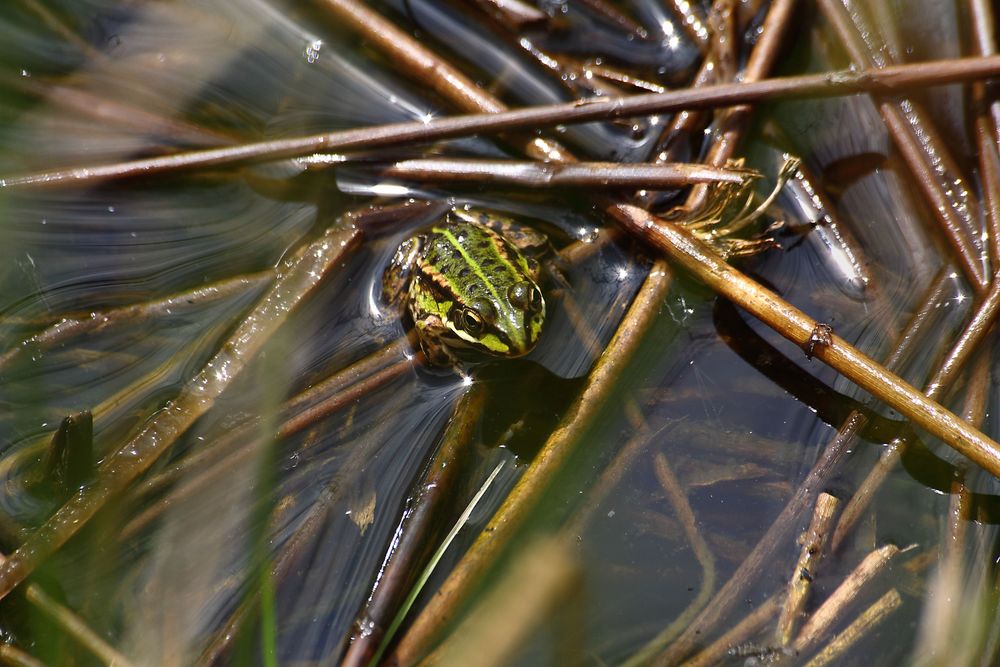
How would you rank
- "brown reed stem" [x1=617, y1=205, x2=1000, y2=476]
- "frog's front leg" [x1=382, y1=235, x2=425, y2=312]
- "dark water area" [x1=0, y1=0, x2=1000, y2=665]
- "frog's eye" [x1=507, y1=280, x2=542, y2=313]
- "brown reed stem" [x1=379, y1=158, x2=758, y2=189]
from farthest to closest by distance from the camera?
"frog's front leg" [x1=382, y1=235, x2=425, y2=312] → "frog's eye" [x1=507, y1=280, x2=542, y2=313] → "brown reed stem" [x1=379, y1=158, x2=758, y2=189] → "dark water area" [x1=0, y1=0, x2=1000, y2=665] → "brown reed stem" [x1=617, y1=205, x2=1000, y2=476]

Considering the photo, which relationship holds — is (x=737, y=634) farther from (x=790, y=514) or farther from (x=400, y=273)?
(x=400, y=273)

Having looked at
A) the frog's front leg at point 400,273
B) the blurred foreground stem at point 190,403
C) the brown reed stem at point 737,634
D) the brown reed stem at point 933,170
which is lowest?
the blurred foreground stem at point 190,403

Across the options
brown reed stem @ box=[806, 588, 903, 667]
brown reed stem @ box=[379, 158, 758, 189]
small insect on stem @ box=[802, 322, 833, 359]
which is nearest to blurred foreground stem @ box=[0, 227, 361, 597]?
brown reed stem @ box=[379, 158, 758, 189]

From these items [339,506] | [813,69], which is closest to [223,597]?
[339,506]

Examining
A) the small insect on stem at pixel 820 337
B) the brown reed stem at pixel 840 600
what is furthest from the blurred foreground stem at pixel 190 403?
the brown reed stem at pixel 840 600

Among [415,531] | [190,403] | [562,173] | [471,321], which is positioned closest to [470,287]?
[471,321]

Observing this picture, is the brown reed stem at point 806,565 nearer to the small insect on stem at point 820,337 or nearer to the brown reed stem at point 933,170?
the small insect on stem at point 820,337

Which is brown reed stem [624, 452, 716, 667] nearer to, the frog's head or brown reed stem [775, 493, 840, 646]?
brown reed stem [775, 493, 840, 646]
